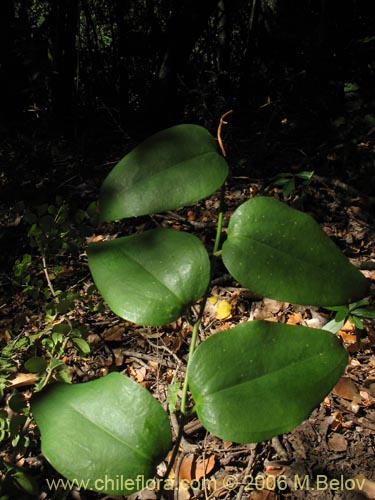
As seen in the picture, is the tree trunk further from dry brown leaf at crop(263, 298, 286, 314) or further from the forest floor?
dry brown leaf at crop(263, 298, 286, 314)

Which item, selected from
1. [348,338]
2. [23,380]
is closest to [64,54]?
[23,380]

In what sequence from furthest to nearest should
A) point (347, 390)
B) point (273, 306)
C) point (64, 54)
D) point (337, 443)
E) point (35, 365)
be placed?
point (64, 54) < point (273, 306) < point (347, 390) < point (337, 443) < point (35, 365)

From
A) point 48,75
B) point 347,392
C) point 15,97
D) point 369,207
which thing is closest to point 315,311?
point 347,392

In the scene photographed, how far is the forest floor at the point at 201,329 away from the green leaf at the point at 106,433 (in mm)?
302

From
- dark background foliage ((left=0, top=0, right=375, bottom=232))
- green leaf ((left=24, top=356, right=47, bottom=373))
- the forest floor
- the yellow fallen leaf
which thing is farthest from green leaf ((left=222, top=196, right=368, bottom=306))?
dark background foliage ((left=0, top=0, right=375, bottom=232))

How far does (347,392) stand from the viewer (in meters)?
1.23

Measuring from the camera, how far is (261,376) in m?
0.50

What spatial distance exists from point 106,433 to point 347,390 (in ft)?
3.08

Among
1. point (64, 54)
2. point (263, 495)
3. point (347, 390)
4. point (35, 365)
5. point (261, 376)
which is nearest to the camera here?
point (261, 376)

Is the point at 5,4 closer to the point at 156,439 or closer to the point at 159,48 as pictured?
the point at 159,48

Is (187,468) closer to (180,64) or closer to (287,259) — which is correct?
(287,259)

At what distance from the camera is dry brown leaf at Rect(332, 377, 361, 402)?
4.00 ft

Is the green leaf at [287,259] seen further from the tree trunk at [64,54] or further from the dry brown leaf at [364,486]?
the tree trunk at [64,54]

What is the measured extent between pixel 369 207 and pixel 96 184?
1.34 metres
